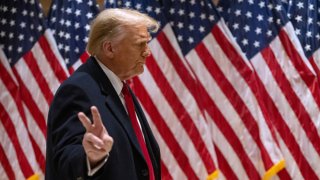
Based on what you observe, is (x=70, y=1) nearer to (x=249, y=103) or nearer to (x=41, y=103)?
(x=41, y=103)

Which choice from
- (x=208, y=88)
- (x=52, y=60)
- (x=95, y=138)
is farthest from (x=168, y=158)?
(x=95, y=138)

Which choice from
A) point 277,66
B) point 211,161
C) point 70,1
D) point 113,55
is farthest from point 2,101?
point 113,55

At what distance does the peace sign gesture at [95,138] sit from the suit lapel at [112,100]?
235 mm

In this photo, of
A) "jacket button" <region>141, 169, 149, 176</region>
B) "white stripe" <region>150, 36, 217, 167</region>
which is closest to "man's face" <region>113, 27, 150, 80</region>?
"jacket button" <region>141, 169, 149, 176</region>

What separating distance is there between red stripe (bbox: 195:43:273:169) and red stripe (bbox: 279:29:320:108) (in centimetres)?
46

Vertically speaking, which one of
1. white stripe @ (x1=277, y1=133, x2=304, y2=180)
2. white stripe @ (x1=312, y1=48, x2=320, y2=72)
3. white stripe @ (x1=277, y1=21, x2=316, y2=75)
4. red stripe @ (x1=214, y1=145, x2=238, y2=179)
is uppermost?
white stripe @ (x1=277, y1=21, x2=316, y2=75)

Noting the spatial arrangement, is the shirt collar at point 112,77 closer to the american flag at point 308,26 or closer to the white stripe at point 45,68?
the white stripe at point 45,68

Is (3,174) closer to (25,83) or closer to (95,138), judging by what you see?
(25,83)

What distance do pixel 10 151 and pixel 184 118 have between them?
1.28 metres

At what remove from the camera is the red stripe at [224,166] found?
4.02 meters

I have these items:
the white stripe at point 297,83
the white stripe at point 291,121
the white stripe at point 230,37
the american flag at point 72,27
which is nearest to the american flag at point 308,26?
the white stripe at point 297,83

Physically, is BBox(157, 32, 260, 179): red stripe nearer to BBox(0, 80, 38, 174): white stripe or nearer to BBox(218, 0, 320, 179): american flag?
BBox(218, 0, 320, 179): american flag

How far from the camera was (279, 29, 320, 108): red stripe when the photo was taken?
157 inches

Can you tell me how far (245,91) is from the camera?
4035 mm
